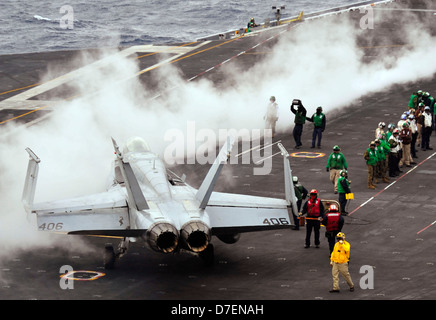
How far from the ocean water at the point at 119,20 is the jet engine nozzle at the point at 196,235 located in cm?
5835

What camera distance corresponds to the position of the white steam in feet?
111

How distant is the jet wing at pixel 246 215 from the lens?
82.2 ft

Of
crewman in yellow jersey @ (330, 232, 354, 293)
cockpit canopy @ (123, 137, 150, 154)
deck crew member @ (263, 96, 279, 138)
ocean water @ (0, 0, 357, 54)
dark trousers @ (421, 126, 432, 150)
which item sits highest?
ocean water @ (0, 0, 357, 54)

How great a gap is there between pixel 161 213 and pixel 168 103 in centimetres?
2267

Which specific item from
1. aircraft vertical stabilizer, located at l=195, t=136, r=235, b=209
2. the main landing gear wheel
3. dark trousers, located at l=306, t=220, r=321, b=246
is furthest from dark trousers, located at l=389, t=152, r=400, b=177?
aircraft vertical stabilizer, located at l=195, t=136, r=235, b=209

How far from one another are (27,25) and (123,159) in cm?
7459

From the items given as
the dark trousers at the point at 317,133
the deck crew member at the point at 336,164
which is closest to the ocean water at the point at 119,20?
the dark trousers at the point at 317,133

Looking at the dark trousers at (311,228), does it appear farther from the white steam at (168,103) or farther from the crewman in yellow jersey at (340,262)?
the white steam at (168,103)

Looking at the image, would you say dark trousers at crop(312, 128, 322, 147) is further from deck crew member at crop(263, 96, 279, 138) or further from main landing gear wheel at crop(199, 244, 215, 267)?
main landing gear wheel at crop(199, 244, 215, 267)

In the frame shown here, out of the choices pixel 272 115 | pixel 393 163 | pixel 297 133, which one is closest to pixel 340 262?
pixel 393 163

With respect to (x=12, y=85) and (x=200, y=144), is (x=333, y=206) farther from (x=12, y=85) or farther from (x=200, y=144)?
(x=12, y=85)

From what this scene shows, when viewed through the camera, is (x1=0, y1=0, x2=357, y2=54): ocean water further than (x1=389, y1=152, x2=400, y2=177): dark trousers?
Yes

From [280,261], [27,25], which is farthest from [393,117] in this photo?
[27,25]

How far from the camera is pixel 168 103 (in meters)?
46.6
